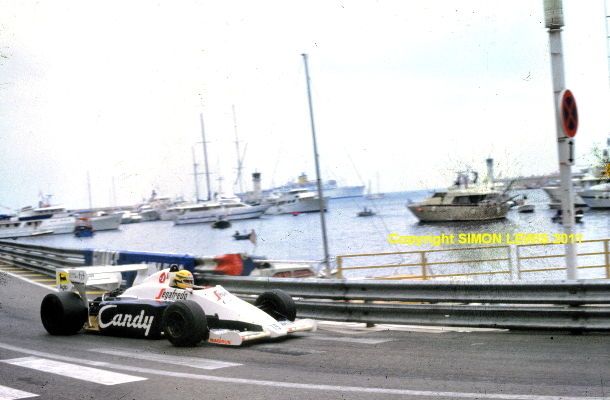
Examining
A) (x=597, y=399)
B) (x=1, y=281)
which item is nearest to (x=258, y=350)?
(x=597, y=399)

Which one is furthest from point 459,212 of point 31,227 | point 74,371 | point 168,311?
point 31,227

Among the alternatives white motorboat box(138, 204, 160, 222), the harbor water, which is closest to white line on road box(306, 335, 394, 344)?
the harbor water

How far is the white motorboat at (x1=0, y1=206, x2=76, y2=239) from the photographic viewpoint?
3858 inches

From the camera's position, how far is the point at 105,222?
370 feet

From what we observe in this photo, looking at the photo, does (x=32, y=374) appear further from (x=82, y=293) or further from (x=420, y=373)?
(x=420, y=373)

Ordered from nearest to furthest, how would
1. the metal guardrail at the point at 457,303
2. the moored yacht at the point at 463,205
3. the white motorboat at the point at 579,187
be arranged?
the metal guardrail at the point at 457,303
the moored yacht at the point at 463,205
the white motorboat at the point at 579,187

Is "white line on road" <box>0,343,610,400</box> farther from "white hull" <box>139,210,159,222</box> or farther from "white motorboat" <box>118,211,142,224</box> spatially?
"white motorboat" <box>118,211,142,224</box>

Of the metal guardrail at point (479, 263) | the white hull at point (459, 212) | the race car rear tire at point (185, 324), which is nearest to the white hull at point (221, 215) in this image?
the white hull at point (459, 212)

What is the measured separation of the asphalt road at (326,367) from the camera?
6.73 meters

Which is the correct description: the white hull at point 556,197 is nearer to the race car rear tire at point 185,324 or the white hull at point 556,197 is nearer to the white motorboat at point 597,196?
the white motorboat at point 597,196

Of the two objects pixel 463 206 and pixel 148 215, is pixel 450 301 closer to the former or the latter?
pixel 463 206

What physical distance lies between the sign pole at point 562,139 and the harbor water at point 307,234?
79.2 feet

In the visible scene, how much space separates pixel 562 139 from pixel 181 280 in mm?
5656

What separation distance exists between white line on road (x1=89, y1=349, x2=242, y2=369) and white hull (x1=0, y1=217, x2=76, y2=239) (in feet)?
307
